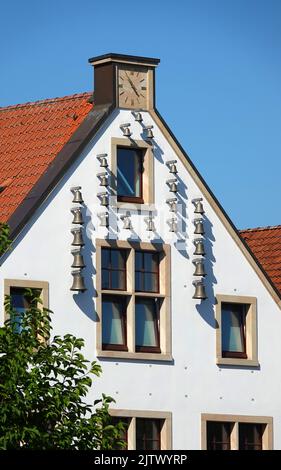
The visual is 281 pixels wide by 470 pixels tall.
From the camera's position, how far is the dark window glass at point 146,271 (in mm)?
52438

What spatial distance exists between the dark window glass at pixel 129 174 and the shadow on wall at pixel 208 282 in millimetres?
2207

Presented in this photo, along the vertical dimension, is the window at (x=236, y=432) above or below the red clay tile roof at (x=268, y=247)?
below

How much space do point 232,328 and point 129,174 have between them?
200 inches

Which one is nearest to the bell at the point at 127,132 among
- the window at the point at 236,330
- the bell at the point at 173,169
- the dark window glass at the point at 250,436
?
the bell at the point at 173,169

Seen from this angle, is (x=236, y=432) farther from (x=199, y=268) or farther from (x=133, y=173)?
(x=133, y=173)

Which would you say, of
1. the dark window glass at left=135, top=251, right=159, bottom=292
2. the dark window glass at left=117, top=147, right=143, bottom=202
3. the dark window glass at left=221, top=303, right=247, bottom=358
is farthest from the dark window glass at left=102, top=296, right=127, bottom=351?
the dark window glass at left=221, top=303, right=247, bottom=358

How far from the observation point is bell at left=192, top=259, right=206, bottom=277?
53.2m

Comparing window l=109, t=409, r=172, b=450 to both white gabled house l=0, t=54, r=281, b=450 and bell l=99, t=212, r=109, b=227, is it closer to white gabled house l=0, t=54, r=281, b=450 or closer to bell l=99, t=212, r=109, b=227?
white gabled house l=0, t=54, r=281, b=450

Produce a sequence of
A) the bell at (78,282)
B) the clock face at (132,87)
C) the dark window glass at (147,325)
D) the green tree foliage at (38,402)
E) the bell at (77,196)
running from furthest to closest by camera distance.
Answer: the clock face at (132,87) → the dark window glass at (147,325) → the bell at (77,196) → the bell at (78,282) → the green tree foliage at (38,402)

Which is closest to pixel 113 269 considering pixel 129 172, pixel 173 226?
pixel 173 226

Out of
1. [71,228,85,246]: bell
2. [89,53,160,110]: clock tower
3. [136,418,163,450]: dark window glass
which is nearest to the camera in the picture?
[71,228,85,246]: bell

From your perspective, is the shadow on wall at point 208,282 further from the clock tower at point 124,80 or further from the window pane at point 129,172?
the clock tower at point 124,80

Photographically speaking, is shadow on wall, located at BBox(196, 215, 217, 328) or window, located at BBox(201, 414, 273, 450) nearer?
window, located at BBox(201, 414, 273, 450)

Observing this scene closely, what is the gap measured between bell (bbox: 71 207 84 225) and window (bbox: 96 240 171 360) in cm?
90
